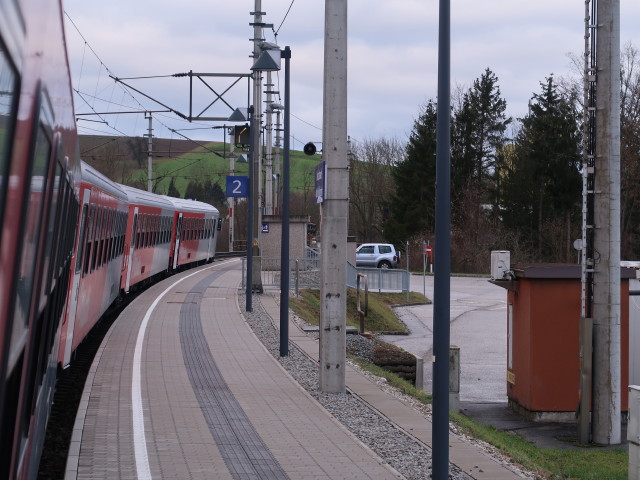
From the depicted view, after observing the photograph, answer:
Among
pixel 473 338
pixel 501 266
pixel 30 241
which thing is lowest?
pixel 473 338

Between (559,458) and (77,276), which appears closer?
(559,458)

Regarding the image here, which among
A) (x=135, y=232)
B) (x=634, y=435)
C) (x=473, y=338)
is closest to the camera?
(x=634, y=435)

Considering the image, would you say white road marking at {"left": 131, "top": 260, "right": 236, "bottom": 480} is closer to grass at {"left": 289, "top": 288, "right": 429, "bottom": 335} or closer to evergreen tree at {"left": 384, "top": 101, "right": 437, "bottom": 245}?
grass at {"left": 289, "top": 288, "right": 429, "bottom": 335}

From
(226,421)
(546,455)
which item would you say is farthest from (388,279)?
(226,421)

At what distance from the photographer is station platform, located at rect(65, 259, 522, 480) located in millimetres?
9141

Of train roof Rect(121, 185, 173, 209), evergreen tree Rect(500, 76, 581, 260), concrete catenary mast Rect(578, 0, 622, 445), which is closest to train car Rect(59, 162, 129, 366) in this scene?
train roof Rect(121, 185, 173, 209)

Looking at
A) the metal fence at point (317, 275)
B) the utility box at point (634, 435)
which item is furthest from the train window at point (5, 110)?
the metal fence at point (317, 275)

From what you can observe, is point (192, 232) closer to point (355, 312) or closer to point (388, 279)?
point (388, 279)

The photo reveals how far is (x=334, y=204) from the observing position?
13.6 metres

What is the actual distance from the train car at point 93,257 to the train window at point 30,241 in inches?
276

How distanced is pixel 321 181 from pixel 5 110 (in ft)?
37.1

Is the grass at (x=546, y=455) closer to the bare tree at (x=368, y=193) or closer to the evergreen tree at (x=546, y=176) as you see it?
the evergreen tree at (x=546, y=176)

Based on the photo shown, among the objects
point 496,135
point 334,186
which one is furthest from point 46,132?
point 496,135

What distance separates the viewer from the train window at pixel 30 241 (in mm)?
2998
